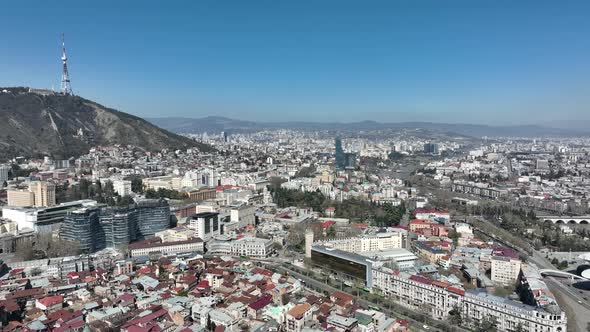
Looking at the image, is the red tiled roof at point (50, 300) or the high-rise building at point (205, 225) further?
the high-rise building at point (205, 225)

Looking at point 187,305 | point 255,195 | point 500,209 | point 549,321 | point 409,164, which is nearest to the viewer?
point 549,321

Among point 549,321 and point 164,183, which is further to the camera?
point 164,183

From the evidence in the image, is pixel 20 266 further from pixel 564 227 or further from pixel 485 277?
pixel 564 227

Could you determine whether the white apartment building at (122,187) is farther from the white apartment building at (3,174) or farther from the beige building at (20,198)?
the white apartment building at (3,174)

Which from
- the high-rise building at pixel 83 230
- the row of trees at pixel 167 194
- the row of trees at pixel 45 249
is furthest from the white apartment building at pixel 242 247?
Answer: the row of trees at pixel 167 194

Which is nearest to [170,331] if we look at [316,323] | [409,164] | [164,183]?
[316,323]

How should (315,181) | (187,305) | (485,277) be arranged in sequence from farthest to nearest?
(315,181)
(485,277)
(187,305)
